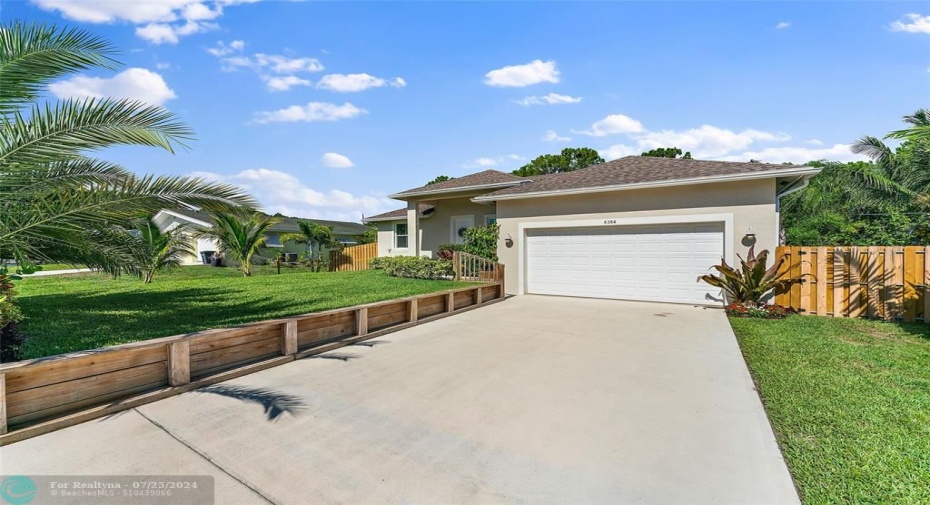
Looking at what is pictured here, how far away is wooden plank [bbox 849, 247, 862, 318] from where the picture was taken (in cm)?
827

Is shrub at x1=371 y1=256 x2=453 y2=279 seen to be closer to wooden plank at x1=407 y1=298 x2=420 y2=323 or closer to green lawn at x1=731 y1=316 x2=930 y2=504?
wooden plank at x1=407 y1=298 x2=420 y2=323

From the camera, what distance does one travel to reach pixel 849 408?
3689 millimetres

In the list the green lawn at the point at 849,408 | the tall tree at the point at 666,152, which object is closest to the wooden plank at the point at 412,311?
the green lawn at the point at 849,408

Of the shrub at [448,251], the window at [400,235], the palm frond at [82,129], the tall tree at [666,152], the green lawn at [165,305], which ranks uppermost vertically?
the tall tree at [666,152]

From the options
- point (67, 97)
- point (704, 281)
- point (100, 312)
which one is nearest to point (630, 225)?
point (704, 281)

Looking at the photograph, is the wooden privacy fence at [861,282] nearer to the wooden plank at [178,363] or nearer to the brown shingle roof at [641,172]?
the brown shingle roof at [641,172]

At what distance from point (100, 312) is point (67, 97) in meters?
4.68

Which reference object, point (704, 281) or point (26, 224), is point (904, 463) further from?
point (26, 224)

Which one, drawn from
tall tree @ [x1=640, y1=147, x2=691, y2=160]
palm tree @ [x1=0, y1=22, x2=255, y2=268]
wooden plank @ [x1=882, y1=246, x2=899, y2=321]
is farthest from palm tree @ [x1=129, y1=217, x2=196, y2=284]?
tall tree @ [x1=640, y1=147, x2=691, y2=160]

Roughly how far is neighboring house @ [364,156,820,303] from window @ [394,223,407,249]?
790cm

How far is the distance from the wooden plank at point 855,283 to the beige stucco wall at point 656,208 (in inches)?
52.7

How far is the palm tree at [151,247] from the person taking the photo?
21.9 feet

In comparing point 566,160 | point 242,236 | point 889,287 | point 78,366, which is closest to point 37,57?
point 78,366

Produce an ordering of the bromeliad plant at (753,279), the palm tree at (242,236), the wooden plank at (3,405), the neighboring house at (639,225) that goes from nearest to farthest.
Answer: the wooden plank at (3,405)
the bromeliad plant at (753,279)
the neighboring house at (639,225)
the palm tree at (242,236)
